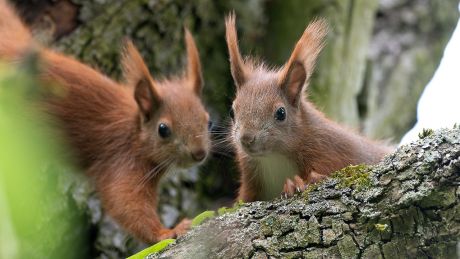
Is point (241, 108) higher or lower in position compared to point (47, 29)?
lower

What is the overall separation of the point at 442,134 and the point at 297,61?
1.76 metres

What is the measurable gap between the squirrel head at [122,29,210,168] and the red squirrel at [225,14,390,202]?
2.42 ft

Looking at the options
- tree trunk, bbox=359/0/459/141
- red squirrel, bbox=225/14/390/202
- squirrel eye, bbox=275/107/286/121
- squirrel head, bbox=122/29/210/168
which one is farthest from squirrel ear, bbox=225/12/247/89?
tree trunk, bbox=359/0/459/141

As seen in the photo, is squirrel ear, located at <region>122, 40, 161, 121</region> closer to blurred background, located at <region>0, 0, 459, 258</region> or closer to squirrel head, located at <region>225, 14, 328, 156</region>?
blurred background, located at <region>0, 0, 459, 258</region>

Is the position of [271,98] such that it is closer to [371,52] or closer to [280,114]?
[280,114]

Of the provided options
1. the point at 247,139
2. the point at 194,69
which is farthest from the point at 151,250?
the point at 194,69

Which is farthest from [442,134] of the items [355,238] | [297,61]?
[297,61]

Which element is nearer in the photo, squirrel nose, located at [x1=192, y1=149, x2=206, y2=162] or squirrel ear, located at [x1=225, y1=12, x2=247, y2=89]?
squirrel ear, located at [x1=225, y1=12, x2=247, y2=89]

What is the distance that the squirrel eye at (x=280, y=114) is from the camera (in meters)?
3.94

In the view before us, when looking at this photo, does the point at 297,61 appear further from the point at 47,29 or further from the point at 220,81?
the point at 47,29

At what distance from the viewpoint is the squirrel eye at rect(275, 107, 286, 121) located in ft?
12.9

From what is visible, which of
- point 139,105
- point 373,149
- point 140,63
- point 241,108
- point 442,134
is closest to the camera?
point 442,134

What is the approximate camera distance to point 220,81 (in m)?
5.64

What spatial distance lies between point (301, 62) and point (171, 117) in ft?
4.50
